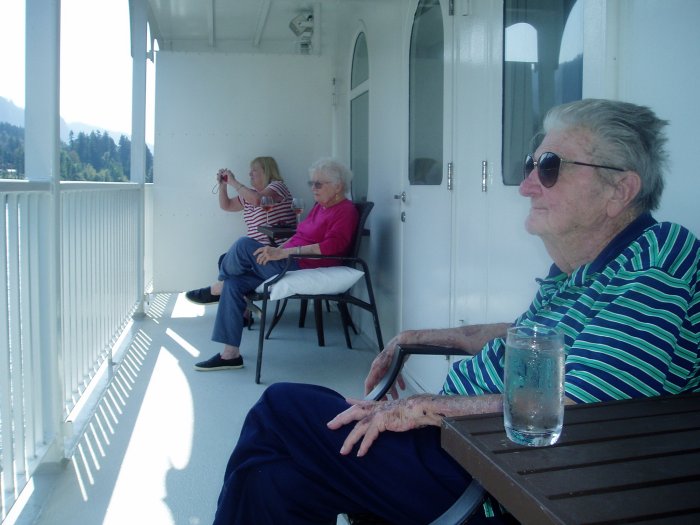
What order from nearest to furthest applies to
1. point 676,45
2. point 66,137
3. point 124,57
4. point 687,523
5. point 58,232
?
point 687,523
point 676,45
point 58,232
point 66,137
point 124,57

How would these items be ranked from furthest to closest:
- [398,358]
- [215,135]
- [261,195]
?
[215,135] < [261,195] < [398,358]

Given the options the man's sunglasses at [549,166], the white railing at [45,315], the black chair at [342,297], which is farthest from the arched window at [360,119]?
the man's sunglasses at [549,166]

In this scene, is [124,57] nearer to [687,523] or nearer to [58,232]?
[58,232]

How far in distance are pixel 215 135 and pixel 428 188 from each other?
11.9 ft

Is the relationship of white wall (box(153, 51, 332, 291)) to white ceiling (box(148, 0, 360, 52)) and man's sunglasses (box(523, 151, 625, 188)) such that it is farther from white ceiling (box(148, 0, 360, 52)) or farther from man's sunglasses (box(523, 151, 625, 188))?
man's sunglasses (box(523, 151, 625, 188))

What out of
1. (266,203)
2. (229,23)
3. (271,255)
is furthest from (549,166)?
(229,23)

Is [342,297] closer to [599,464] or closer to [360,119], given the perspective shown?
[360,119]

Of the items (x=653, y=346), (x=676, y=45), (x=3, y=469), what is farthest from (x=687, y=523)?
(x=3, y=469)

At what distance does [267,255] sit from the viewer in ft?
13.7

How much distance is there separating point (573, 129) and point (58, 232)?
198cm

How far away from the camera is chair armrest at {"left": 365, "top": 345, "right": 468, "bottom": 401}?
1.90 metres

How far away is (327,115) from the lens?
6699mm

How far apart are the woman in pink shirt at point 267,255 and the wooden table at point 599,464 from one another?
3.13 meters

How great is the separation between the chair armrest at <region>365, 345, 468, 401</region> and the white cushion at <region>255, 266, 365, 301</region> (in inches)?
83.3
